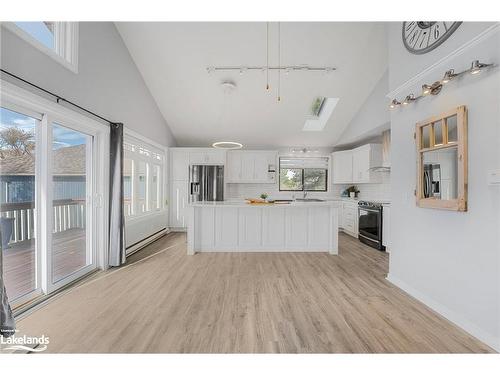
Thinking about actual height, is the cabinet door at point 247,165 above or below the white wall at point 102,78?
below

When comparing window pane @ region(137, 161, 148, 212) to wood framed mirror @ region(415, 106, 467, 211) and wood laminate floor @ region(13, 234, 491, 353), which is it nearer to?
wood laminate floor @ region(13, 234, 491, 353)

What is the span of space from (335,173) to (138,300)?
18.8 ft

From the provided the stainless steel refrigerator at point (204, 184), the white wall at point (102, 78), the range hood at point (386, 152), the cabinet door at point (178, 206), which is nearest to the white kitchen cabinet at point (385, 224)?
the range hood at point (386, 152)

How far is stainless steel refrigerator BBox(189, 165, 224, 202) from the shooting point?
19.4 ft

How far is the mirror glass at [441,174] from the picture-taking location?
2.09 meters

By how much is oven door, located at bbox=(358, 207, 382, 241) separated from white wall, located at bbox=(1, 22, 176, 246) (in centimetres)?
455

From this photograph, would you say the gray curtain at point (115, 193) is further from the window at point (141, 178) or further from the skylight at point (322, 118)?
the skylight at point (322, 118)

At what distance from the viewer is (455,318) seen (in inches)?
81.1

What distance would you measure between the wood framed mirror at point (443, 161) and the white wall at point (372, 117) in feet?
7.71

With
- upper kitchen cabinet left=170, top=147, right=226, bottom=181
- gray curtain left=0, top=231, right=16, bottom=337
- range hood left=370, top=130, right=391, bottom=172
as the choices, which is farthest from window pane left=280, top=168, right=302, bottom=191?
gray curtain left=0, top=231, right=16, bottom=337

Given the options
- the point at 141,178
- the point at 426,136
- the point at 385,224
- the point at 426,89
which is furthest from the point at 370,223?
the point at 141,178

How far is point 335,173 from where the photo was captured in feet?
21.7

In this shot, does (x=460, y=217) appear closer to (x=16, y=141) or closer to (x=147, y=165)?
(x=16, y=141)

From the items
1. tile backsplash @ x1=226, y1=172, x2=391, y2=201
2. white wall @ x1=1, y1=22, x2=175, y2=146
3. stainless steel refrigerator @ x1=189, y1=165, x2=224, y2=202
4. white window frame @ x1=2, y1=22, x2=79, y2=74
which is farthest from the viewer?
tile backsplash @ x1=226, y1=172, x2=391, y2=201
